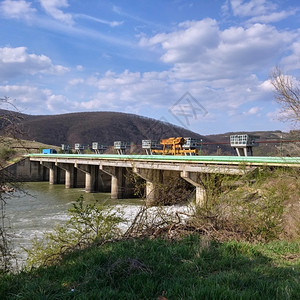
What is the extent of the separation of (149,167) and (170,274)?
17492 millimetres

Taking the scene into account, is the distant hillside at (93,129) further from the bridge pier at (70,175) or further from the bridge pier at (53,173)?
the bridge pier at (70,175)

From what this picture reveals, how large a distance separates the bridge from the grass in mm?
3529

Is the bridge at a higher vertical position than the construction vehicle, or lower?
lower

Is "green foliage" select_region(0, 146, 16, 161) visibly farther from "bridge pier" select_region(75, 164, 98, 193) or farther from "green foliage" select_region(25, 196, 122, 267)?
"bridge pier" select_region(75, 164, 98, 193)

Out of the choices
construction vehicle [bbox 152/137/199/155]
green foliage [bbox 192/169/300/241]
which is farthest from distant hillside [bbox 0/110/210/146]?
green foliage [bbox 192/169/300/241]

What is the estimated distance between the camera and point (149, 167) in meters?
22.2

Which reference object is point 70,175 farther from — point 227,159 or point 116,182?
point 227,159

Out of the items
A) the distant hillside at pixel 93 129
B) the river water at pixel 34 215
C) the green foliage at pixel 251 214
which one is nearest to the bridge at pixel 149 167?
the green foliage at pixel 251 214

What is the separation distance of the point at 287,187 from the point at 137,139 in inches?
4970

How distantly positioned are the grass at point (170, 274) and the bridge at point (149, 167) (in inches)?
139

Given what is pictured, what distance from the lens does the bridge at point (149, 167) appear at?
559 inches

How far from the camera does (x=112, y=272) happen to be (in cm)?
456

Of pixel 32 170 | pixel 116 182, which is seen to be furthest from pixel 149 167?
pixel 32 170

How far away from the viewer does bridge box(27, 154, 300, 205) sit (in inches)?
559
